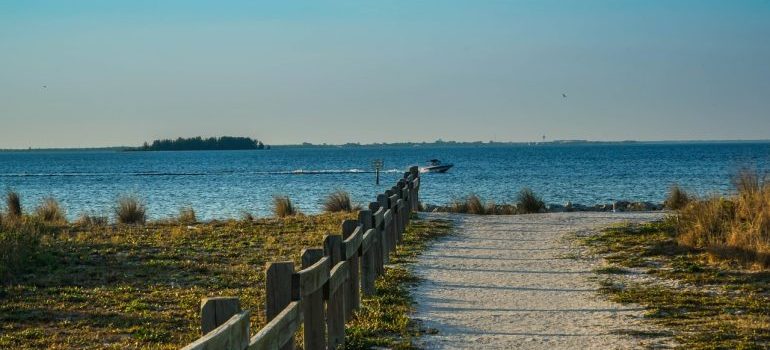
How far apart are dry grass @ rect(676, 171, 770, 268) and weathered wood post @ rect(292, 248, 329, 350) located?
786 centimetres

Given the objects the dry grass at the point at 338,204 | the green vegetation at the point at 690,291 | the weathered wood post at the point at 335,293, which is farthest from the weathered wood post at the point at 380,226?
the dry grass at the point at 338,204

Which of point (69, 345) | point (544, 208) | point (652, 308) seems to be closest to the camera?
point (69, 345)

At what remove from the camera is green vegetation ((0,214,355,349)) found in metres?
9.98

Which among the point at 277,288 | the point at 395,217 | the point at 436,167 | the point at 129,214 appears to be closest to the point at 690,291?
the point at 395,217

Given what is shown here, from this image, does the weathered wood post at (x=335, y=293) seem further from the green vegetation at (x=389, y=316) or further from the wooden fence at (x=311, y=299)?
the green vegetation at (x=389, y=316)

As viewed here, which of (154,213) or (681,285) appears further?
(154,213)

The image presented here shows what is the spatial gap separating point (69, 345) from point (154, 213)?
31.0 metres

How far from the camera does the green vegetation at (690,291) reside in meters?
9.23

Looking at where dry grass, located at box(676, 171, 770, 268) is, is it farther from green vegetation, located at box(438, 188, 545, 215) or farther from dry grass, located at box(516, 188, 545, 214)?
dry grass, located at box(516, 188, 545, 214)

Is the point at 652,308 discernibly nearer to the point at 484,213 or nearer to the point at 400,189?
the point at 400,189

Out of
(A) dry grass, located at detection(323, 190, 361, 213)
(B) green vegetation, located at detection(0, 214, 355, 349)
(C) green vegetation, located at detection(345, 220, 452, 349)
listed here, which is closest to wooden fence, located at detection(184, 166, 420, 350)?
(C) green vegetation, located at detection(345, 220, 452, 349)

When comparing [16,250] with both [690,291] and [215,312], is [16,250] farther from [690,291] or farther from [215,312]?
[215,312]

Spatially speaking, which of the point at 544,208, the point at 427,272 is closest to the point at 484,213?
the point at 544,208

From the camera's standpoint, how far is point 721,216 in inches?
647
